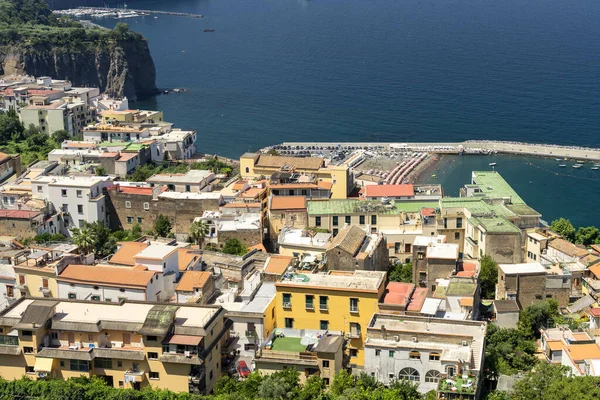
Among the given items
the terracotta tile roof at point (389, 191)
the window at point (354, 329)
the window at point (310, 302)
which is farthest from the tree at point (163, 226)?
the window at point (354, 329)

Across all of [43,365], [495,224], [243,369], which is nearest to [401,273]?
[495,224]

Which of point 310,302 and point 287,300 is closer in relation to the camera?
point 310,302

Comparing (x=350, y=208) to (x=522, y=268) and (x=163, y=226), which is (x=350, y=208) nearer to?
(x=522, y=268)

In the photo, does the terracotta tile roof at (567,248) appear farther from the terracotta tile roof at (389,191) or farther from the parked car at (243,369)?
the parked car at (243,369)

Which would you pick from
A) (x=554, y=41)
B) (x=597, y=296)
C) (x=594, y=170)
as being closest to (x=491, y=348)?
(x=597, y=296)

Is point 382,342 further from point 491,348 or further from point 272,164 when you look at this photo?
point 272,164

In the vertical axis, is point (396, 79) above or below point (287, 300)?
below
